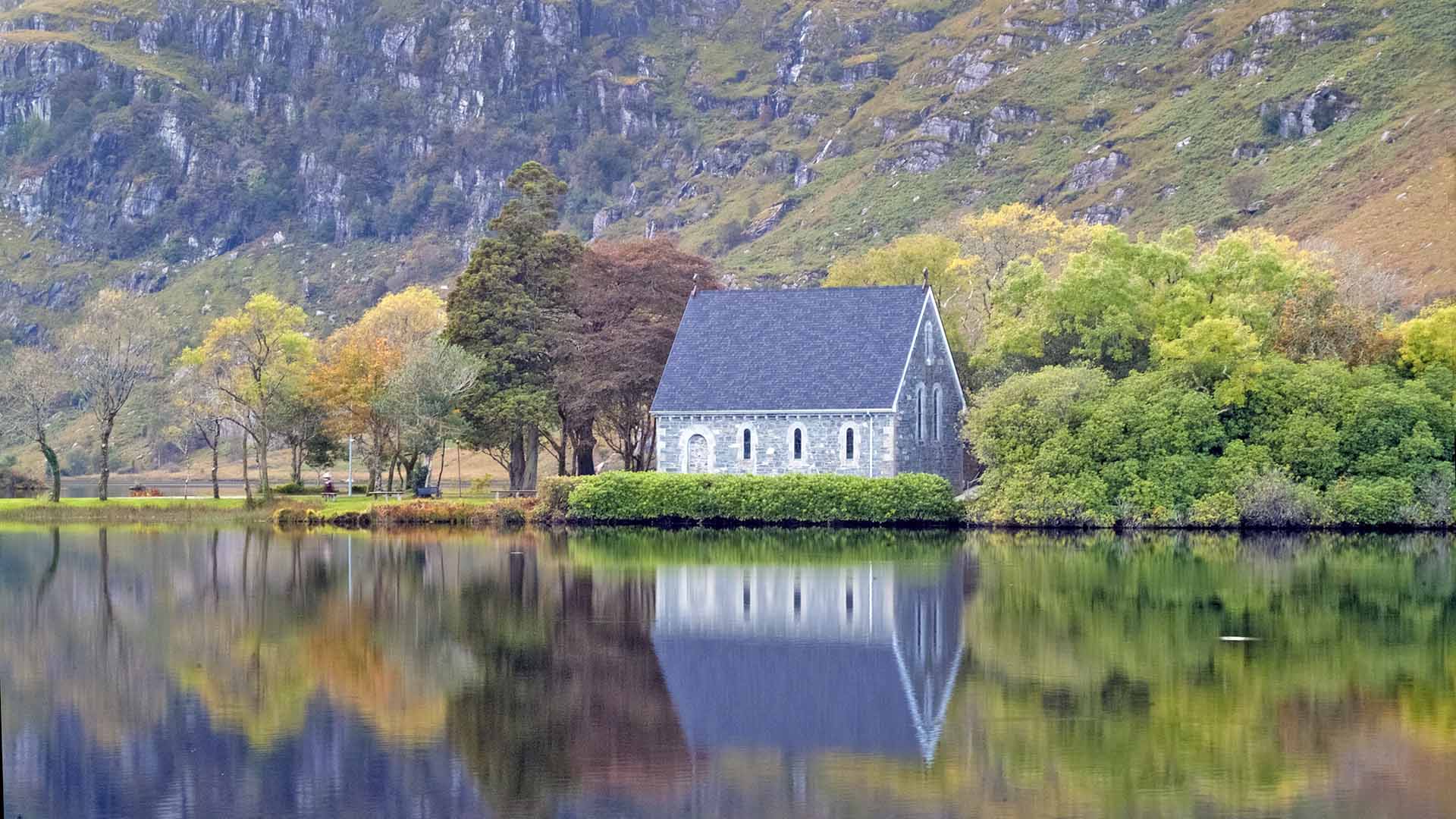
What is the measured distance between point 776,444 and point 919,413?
4.92 metres

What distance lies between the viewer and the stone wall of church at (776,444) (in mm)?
54750

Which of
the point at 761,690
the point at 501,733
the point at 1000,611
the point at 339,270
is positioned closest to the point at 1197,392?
the point at 1000,611

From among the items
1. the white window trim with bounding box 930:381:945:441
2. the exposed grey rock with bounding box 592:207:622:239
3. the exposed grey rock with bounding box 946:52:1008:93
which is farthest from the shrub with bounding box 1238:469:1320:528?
the exposed grey rock with bounding box 592:207:622:239

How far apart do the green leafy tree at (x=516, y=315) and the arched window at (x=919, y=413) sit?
14.0 metres

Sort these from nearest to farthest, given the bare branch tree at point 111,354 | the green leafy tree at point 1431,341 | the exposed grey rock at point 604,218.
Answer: the green leafy tree at point 1431,341
the bare branch tree at point 111,354
the exposed grey rock at point 604,218

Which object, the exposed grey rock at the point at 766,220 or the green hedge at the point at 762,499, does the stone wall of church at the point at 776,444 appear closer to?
the green hedge at the point at 762,499

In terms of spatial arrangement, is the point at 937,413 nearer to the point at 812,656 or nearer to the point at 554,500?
the point at 554,500

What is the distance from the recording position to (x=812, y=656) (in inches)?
952

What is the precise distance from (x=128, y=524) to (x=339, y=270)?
11785 centimetres

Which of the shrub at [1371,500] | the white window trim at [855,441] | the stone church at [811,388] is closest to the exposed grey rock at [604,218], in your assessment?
the stone church at [811,388]

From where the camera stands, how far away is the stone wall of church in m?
54.8

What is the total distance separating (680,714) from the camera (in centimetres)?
1992

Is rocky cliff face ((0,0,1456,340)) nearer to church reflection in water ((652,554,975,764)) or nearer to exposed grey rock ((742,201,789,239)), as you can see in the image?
exposed grey rock ((742,201,789,239))

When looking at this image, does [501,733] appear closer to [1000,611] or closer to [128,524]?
[1000,611]
